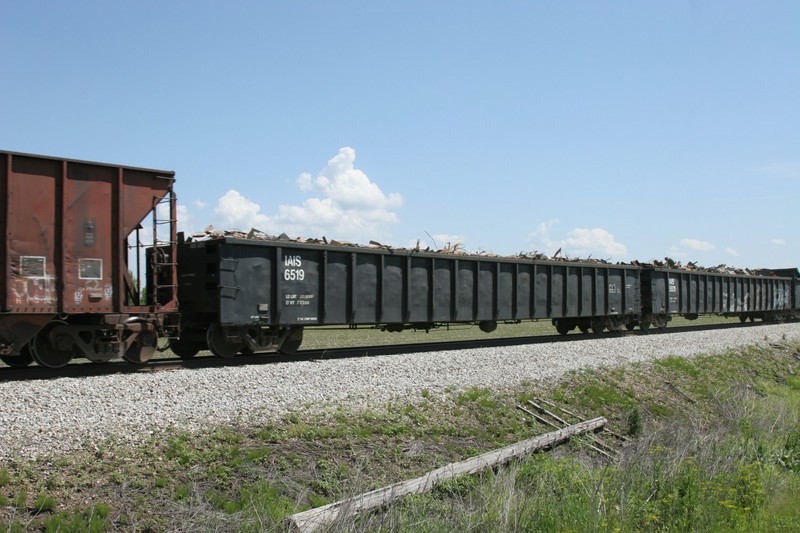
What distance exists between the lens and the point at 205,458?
7.81 metres

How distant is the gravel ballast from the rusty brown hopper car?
1499 mm

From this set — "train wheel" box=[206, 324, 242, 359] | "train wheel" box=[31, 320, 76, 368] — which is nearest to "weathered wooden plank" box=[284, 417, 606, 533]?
"train wheel" box=[31, 320, 76, 368]

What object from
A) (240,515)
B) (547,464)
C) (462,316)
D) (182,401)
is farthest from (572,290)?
(240,515)

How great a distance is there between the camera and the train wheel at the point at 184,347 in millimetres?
15773

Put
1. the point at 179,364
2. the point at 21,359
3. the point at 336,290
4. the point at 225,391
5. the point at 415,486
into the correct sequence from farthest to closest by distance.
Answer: the point at 336,290 → the point at 179,364 → the point at 21,359 → the point at 225,391 → the point at 415,486

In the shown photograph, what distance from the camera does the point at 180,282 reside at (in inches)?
605

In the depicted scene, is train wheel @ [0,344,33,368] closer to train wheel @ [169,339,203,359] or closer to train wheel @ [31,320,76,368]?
train wheel @ [31,320,76,368]

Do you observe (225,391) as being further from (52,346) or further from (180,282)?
(180,282)

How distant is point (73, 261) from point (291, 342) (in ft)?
18.6

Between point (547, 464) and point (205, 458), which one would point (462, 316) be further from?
point (205, 458)

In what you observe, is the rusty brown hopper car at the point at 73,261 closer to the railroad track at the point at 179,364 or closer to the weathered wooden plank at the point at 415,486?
the railroad track at the point at 179,364

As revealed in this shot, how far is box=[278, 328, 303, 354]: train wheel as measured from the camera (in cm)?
1617

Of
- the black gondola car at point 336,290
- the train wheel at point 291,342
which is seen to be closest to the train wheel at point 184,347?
the black gondola car at point 336,290

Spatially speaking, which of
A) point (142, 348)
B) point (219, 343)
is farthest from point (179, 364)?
point (219, 343)
